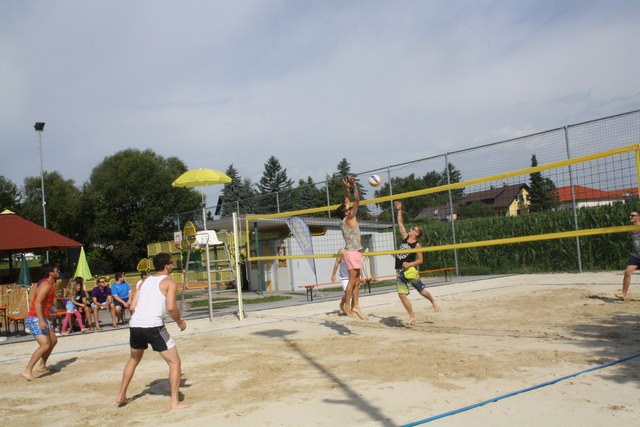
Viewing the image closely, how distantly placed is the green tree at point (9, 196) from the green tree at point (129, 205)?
20.6 ft

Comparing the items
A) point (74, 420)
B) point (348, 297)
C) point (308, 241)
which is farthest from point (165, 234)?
point (74, 420)

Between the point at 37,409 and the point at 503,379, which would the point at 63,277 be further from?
the point at 503,379

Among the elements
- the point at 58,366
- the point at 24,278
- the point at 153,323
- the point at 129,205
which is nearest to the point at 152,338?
the point at 153,323

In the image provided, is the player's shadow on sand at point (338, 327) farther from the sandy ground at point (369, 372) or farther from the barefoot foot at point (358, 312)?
the barefoot foot at point (358, 312)

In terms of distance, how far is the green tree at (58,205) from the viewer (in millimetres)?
38719

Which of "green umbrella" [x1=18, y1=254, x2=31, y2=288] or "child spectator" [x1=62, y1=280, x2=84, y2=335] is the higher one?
"green umbrella" [x1=18, y1=254, x2=31, y2=288]

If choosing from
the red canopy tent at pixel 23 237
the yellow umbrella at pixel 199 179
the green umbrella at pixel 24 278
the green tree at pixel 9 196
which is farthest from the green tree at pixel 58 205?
the yellow umbrella at pixel 199 179

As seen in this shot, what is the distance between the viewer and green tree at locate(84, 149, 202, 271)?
3706 centimetres

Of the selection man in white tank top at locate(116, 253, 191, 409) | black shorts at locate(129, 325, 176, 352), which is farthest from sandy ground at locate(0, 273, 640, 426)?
black shorts at locate(129, 325, 176, 352)

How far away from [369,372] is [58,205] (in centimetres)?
3996

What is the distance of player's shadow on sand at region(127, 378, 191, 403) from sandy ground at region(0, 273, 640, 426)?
0.04 meters

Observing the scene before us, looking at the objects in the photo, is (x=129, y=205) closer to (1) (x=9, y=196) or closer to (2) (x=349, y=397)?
(1) (x=9, y=196)

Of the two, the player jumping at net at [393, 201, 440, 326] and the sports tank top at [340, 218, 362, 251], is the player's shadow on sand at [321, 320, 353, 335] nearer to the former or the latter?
the player jumping at net at [393, 201, 440, 326]

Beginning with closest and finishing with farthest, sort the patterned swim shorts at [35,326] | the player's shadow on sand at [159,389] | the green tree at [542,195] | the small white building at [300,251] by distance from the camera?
the player's shadow on sand at [159,389], the patterned swim shorts at [35,326], the green tree at [542,195], the small white building at [300,251]
